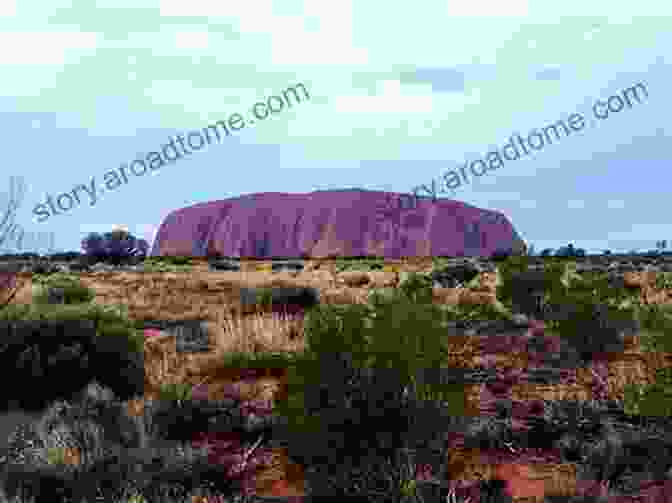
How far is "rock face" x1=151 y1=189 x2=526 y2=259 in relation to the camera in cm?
12306

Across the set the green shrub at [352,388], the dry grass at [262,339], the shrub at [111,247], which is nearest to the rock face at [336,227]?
the shrub at [111,247]

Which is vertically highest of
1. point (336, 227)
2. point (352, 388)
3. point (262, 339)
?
point (336, 227)

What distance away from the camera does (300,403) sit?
4797 millimetres

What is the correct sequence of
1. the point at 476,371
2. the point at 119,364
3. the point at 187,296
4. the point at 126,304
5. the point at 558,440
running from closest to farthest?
the point at 558,440 < the point at 119,364 < the point at 476,371 < the point at 126,304 < the point at 187,296

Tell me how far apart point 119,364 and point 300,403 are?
3.33 metres

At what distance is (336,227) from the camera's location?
12888cm

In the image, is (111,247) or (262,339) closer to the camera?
(262,339)

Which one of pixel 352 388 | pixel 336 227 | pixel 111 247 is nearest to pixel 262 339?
pixel 352 388

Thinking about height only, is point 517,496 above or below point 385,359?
below

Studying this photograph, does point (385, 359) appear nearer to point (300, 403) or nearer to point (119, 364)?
point (300, 403)

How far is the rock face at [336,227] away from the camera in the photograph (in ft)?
404

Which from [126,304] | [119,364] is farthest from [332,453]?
[126,304]

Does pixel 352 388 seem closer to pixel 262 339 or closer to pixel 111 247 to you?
pixel 262 339

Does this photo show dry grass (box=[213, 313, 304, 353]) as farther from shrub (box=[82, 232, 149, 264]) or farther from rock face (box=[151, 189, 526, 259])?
rock face (box=[151, 189, 526, 259])
